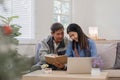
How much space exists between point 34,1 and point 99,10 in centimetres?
132

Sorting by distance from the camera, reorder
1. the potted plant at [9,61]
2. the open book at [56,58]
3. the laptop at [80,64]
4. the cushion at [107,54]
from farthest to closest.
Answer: the cushion at [107,54] < the open book at [56,58] < the laptop at [80,64] < the potted plant at [9,61]

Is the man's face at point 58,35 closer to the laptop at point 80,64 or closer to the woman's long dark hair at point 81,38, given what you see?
the woman's long dark hair at point 81,38

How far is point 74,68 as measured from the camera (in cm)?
255

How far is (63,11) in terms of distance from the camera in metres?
4.93

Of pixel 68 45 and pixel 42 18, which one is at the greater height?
pixel 42 18

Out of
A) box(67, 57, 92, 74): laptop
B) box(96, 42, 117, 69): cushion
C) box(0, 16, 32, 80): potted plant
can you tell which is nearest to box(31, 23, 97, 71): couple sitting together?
box(67, 57, 92, 74): laptop

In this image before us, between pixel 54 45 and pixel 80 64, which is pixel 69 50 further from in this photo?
pixel 80 64

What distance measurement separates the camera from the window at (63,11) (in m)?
4.82

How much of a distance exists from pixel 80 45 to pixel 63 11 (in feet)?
6.48

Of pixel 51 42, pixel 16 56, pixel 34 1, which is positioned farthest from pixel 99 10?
pixel 16 56

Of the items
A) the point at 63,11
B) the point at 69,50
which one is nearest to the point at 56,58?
the point at 69,50

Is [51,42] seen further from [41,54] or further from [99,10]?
[99,10]

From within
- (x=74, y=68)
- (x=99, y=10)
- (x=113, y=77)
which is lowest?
(x=113, y=77)

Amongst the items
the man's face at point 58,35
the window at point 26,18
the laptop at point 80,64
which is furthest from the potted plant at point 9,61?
the window at point 26,18
